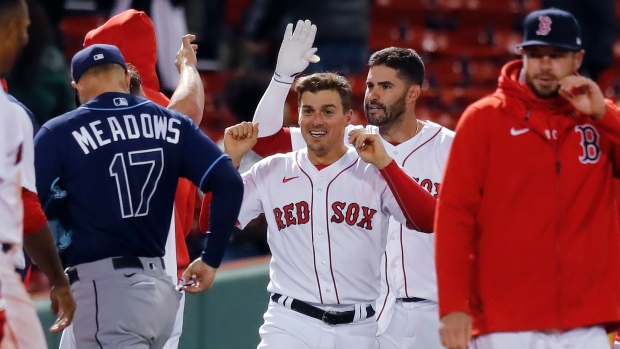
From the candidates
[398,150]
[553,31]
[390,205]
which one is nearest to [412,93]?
[398,150]

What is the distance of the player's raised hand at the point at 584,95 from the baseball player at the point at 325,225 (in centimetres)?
84

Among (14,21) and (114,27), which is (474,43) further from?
(14,21)

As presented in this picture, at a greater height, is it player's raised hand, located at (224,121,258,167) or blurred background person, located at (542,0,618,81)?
blurred background person, located at (542,0,618,81)

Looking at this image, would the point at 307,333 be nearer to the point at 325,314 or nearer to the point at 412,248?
the point at 325,314

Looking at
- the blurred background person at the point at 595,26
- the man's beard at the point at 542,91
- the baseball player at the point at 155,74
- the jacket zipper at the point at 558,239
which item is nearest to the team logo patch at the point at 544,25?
the man's beard at the point at 542,91

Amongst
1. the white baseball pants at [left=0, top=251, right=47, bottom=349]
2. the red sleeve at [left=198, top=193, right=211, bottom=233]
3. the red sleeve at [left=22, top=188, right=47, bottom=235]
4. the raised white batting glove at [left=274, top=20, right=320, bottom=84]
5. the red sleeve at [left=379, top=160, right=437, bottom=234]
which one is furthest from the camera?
the raised white batting glove at [left=274, top=20, right=320, bottom=84]

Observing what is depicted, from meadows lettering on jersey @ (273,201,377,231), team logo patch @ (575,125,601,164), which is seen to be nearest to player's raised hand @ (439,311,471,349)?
team logo patch @ (575,125,601,164)

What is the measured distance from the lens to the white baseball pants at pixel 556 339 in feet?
12.9

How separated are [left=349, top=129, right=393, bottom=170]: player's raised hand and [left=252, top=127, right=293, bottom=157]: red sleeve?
730mm

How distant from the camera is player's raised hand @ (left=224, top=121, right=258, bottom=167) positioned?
4770 mm

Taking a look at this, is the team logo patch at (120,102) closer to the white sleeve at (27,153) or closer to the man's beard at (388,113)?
the white sleeve at (27,153)

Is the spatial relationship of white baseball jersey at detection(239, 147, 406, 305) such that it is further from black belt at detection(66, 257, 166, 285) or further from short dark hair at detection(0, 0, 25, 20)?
short dark hair at detection(0, 0, 25, 20)

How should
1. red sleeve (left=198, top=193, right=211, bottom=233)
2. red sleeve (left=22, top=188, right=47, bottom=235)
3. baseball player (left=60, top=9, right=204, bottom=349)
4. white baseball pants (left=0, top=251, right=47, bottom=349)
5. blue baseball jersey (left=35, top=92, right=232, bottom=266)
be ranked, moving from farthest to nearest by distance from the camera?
baseball player (left=60, top=9, right=204, bottom=349), red sleeve (left=198, top=193, right=211, bottom=233), blue baseball jersey (left=35, top=92, right=232, bottom=266), red sleeve (left=22, top=188, right=47, bottom=235), white baseball pants (left=0, top=251, right=47, bottom=349)

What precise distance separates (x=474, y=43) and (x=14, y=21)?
9.39 m
